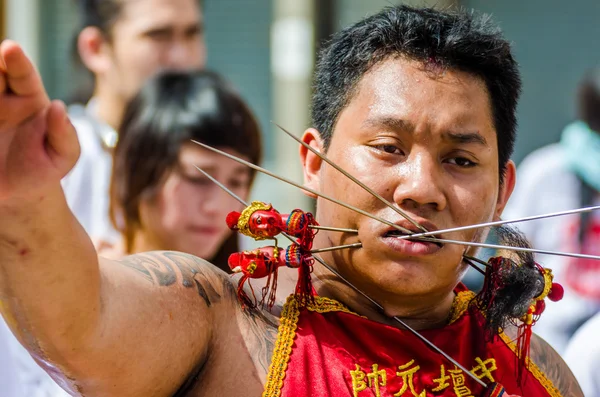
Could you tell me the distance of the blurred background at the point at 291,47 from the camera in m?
8.53

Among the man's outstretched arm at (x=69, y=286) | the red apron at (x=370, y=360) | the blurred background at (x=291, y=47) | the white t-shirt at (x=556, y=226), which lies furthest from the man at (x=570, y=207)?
the man's outstretched arm at (x=69, y=286)

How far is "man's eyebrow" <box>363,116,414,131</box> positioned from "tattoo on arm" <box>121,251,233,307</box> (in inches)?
20.2

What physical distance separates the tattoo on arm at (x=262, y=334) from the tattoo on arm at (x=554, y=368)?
0.82 meters

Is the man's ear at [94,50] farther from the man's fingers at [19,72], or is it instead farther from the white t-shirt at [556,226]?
the man's fingers at [19,72]

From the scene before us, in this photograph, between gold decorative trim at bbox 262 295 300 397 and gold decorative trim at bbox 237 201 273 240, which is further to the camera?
gold decorative trim at bbox 237 201 273 240

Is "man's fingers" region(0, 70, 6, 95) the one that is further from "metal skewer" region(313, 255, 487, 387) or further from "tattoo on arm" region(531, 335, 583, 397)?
"tattoo on arm" region(531, 335, 583, 397)

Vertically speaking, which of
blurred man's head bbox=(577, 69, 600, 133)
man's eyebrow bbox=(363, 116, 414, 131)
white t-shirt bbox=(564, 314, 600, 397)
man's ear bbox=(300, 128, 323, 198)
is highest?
man's eyebrow bbox=(363, 116, 414, 131)

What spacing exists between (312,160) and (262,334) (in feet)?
1.83

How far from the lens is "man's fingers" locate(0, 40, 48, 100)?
159cm

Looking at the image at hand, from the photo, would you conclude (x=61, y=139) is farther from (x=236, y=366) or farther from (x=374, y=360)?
(x=374, y=360)

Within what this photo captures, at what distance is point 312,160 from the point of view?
8.84 ft

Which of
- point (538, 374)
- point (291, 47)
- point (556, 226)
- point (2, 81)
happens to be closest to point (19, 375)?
point (538, 374)

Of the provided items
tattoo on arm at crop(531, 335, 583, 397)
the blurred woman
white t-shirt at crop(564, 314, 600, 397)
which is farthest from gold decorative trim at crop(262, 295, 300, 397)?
white t-shirt at crop(564, 314, 600, 397)

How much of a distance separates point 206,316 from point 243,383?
0.17 meters
